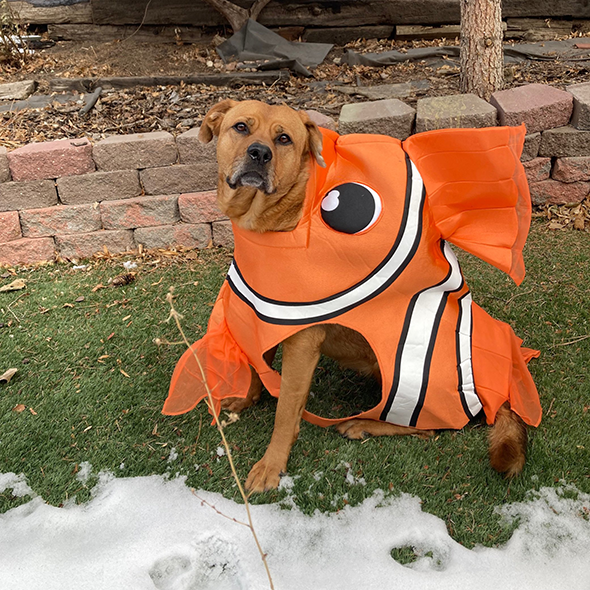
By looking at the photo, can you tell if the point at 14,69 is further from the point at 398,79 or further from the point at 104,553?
the point at 104,553

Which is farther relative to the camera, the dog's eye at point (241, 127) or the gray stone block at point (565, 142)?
the gray stone block at point (565, 142)

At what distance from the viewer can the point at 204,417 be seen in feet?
8.77

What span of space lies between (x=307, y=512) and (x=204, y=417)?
75 cm

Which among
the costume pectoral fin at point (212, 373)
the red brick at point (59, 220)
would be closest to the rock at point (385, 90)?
the red brick at point (59, 220)

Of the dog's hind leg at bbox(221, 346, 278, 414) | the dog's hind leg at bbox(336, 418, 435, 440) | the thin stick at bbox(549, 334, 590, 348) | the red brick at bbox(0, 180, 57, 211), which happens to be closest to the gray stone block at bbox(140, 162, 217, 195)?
the red brick at bbox(0, 180, 57, 211)

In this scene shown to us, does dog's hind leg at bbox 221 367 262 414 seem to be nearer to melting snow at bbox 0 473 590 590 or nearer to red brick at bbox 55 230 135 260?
melting snow at bbox 0 473 590 590

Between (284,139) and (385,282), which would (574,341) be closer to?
(385,282)

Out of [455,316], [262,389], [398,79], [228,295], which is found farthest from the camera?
[398,79]

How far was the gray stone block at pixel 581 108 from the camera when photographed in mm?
4031

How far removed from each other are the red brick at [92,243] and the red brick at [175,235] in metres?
0.10

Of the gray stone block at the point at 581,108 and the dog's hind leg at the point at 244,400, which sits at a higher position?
the gray stone block at the point at 581,108

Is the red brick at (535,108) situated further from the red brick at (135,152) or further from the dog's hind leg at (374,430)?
the dog's hind leg at (374,430)

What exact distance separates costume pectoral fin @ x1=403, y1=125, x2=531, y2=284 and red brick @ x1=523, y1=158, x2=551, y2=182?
2.35 metres

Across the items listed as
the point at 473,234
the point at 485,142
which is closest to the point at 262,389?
the point at 473,234
